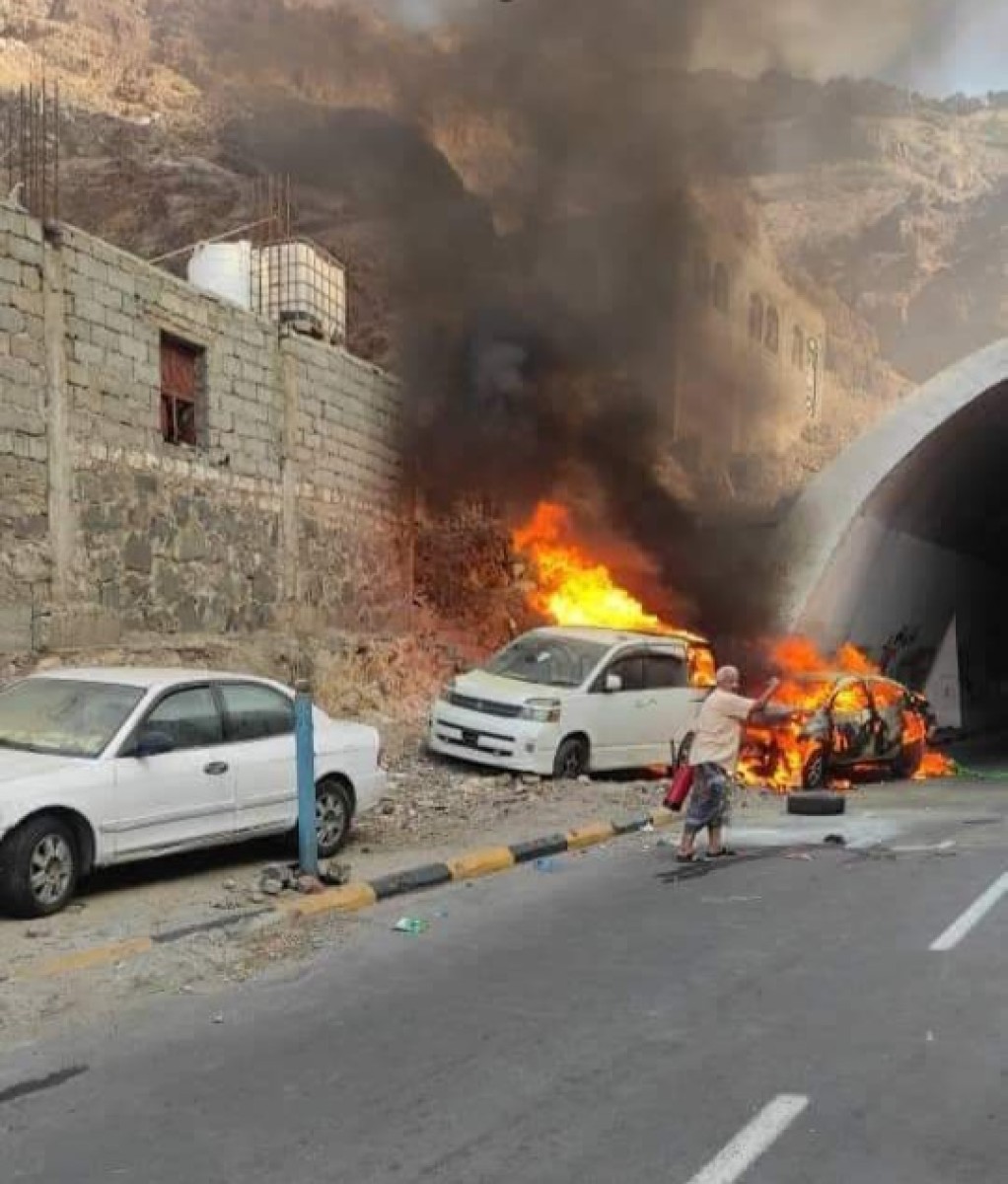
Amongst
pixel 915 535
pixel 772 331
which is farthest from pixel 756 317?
pixel 915 535

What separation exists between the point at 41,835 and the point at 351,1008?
240cm

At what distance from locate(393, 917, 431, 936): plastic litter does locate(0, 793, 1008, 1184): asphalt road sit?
8 cm

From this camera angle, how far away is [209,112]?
126 ft

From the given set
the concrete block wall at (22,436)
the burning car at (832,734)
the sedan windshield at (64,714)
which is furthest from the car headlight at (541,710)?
the sedan windshield at (64,714)

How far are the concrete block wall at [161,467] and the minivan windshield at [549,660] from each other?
9.07 ft

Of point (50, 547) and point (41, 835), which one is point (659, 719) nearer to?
point (50, 547)

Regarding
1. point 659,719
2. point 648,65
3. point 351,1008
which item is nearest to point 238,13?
point 648,65

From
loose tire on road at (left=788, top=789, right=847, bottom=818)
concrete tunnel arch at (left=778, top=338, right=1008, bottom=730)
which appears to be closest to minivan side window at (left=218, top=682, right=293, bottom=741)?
loose tire on road at (left=788, top=789, right=847, bottom=818)

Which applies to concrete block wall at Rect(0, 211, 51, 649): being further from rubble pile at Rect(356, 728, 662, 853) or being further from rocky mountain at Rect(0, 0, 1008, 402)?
rocky mountain at Rect(0, 0, 1008, 402)

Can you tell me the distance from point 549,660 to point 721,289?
989 inches

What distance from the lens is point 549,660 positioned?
570 inches

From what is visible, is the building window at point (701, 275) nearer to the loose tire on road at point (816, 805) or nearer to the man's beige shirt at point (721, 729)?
the loose tire on road at point (816, 805)

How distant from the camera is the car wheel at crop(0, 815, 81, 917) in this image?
22.9ft

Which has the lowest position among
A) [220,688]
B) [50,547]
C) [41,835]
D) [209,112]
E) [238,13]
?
[41,835]
